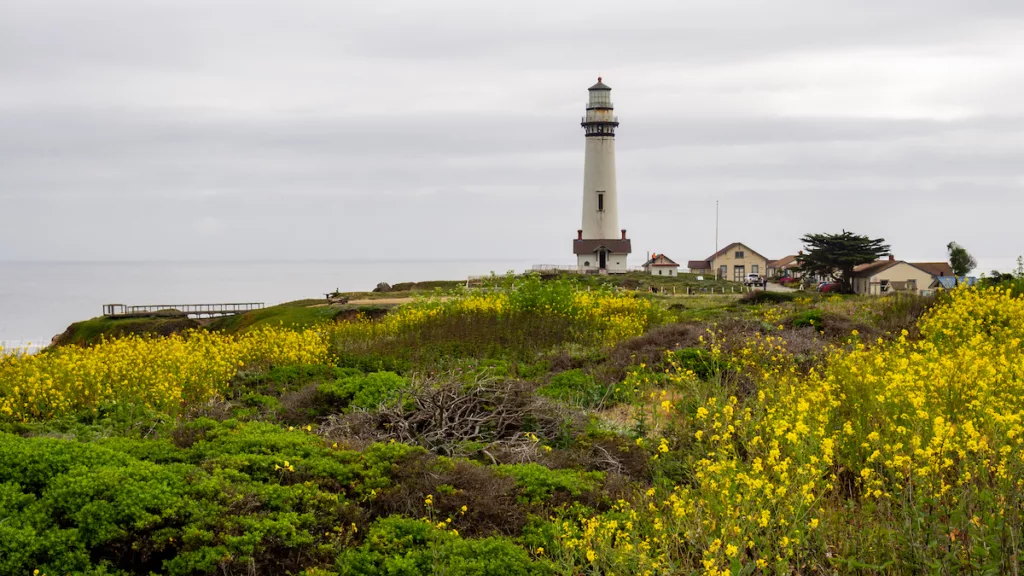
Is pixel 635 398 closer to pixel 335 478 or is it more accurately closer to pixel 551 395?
pixel 551 395

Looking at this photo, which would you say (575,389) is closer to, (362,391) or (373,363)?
(362,391)

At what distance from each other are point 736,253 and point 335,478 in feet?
279

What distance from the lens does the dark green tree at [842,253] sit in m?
63.6

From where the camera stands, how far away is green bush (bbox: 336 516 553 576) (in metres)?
5.91

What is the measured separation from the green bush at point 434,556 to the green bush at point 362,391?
3.84 meters

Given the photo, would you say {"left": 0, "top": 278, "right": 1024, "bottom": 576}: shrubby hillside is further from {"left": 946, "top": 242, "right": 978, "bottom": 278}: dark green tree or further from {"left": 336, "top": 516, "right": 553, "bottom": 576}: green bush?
{"left": 946, "top": 242, "right": 978, "bottom": 278}: dark green tree

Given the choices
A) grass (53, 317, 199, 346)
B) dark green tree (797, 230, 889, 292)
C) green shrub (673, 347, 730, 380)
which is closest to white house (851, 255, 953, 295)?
dark green tree (797, 230, 889, 292)

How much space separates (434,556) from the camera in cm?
600

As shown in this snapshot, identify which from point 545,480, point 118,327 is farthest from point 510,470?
point 118,327

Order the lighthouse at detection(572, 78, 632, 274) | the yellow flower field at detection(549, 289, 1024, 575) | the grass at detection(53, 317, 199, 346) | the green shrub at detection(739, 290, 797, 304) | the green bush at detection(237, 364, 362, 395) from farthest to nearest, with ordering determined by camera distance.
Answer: the lighthouse at detection(572, 78, 632, 274), the grass at detection(53, 317, 199, 346), the green shrub at detection(739, 290, 797, 304), the green bush at detection(237, 364, 362, 395), the yellow flower field at detection(549, 289, 1024, 575)

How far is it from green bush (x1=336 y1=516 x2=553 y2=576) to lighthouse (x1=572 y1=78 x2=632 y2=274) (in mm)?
65743

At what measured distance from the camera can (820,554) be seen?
5441mm

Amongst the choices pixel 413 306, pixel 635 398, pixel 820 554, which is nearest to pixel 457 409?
pixel 635 398

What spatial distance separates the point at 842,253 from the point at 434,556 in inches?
2448
